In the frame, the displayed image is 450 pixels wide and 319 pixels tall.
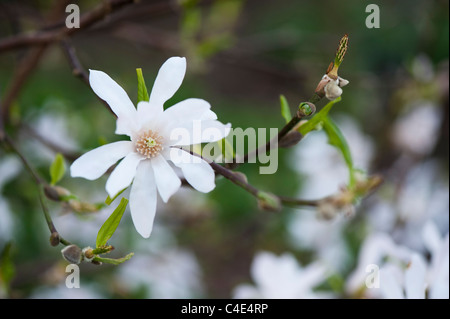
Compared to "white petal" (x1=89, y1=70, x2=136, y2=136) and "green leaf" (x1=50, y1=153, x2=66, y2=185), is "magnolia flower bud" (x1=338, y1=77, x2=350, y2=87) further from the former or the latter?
"green leaf" (x1=50, y1=153, x2=66, y2=185)

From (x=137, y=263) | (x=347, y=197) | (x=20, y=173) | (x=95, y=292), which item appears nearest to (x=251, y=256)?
(x=137, y=263)

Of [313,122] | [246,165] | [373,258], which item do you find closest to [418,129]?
[246,165]

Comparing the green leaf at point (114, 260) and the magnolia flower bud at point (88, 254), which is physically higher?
the magnolia flower bud at point (88, 254)

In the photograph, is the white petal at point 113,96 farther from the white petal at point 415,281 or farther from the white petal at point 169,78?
the white petal at point 415,281

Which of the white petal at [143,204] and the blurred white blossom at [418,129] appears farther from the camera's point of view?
the blurred white blossom at [418,129]

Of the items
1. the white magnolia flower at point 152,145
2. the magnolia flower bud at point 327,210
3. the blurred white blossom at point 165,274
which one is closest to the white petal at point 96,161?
the white magnolia flower at point 152,145
